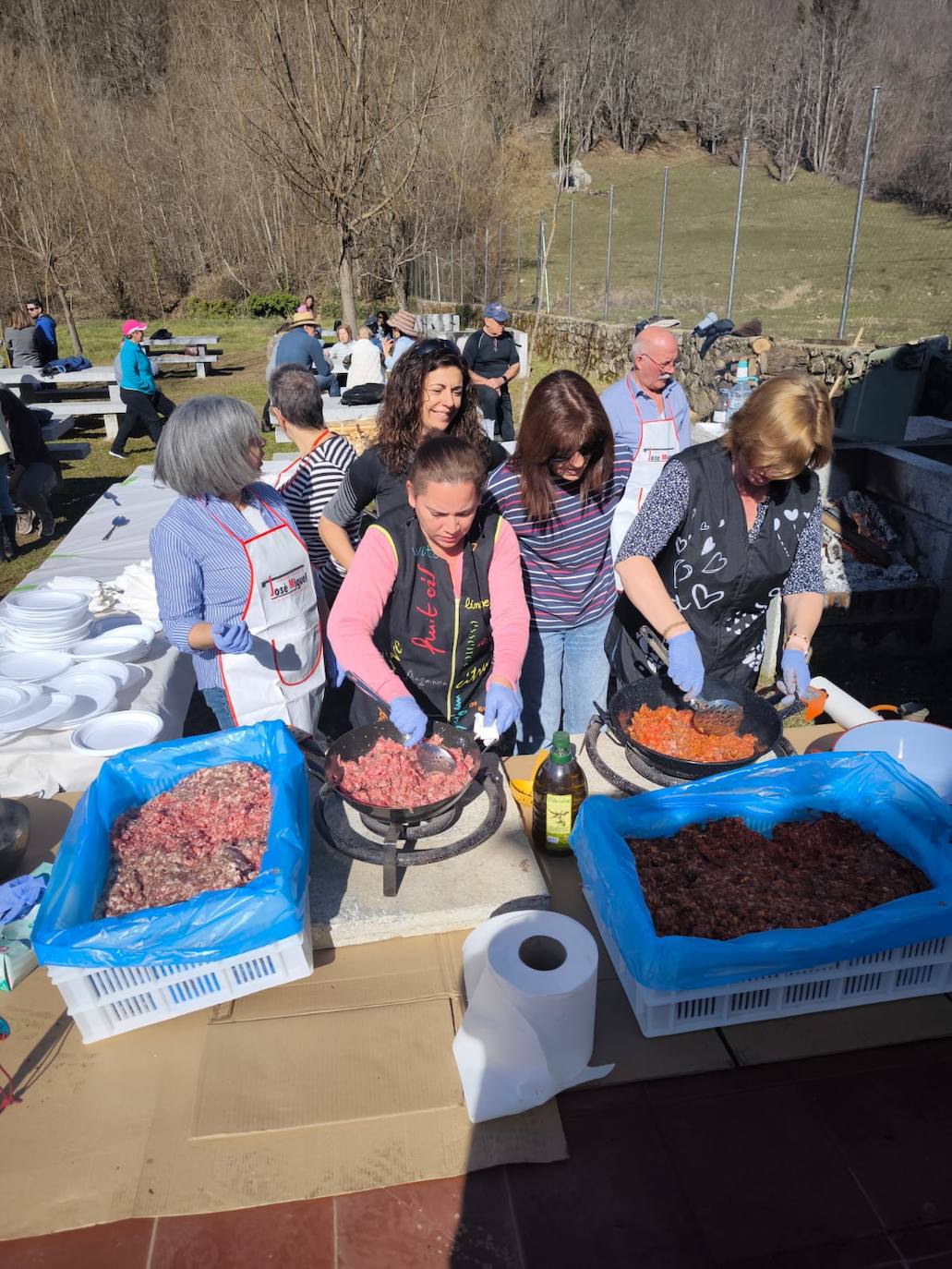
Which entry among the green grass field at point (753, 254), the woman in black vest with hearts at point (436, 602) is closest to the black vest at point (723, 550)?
the woman in black vest with hearts at point (436, 602)

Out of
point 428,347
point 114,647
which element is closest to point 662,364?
point 428,347

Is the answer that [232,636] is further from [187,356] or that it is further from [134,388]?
[187,356]

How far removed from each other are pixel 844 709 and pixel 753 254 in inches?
893

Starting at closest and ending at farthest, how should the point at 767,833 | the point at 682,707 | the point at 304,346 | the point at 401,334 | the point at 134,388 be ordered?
the point at 767,833, the point at 682,707, the point at 304,346, the point at 134,388, the point at 401,334

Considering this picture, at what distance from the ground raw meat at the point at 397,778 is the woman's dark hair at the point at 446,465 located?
68 centimetres

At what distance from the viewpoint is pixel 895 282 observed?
1706 cm

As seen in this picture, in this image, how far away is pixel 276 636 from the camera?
7.73ft

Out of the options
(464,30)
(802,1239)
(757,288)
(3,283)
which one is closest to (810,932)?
(802,1239)

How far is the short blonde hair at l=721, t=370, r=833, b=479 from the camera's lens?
2.00m

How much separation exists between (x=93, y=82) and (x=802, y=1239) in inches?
1398

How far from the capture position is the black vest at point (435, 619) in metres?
2.07

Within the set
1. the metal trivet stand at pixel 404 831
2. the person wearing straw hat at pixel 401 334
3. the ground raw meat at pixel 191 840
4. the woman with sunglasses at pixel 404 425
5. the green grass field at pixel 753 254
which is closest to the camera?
the ground raw meat at pixel 191 840

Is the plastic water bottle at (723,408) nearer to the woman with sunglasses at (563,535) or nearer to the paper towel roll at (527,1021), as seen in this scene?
the woman with sunglasses at (563,535)

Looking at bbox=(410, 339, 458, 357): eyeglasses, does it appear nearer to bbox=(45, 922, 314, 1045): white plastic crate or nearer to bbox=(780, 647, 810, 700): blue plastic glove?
bbox=(780, 647, 810, 700): blue plastic glove
